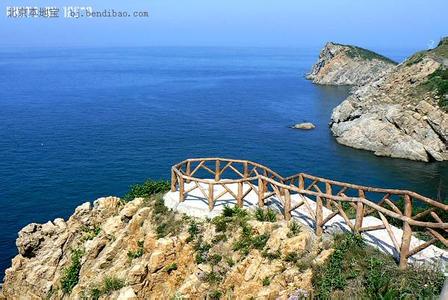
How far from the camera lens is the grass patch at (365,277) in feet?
37.2

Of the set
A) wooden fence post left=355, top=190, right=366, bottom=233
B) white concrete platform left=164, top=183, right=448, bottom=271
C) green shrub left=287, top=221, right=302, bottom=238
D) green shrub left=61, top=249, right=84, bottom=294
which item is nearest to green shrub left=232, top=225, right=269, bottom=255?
green shrub left=287, top=221, right=302, bottom=238

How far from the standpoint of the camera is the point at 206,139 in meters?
66.6

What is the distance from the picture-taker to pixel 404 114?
6228 centimetres

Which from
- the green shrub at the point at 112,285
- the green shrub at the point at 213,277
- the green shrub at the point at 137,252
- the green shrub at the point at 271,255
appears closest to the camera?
the green shrub at the point at 271,255

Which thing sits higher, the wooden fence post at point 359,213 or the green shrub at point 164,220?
the wooden fence post at point 359,213

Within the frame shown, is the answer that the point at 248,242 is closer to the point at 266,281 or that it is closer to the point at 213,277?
the point at 213,277

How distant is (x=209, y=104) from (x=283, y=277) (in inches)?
3304

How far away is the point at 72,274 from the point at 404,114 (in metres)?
53.3

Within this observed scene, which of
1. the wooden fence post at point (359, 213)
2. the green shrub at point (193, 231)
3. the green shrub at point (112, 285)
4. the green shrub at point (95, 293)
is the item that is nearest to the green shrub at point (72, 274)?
→ the green shrub at point (95, 293)

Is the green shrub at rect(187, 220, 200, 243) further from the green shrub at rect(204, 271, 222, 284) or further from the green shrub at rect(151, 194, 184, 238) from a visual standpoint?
the green shrub at rect(204, 271, 222, 284)

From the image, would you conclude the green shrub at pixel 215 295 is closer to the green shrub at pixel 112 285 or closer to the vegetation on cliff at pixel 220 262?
the vegetation on cliff at pixel 220 262

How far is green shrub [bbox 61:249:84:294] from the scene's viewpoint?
20.0 meters

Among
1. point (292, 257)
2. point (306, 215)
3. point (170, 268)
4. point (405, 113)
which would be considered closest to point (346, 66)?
point (405, 113)

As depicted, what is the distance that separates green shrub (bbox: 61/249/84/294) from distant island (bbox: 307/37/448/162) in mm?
48444
